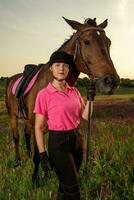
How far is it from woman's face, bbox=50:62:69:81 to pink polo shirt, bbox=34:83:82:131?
0.47 feet

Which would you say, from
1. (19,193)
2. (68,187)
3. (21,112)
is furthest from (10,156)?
(68,187)

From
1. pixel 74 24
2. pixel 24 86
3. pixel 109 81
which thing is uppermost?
pixel 74 24

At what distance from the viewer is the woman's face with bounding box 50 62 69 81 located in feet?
15.9

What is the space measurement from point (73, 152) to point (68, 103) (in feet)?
1.92

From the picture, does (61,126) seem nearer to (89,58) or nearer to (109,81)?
(109,81)

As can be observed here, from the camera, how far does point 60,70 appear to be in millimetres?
4879

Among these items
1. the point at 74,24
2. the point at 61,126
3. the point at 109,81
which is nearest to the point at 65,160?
the point at 61,126

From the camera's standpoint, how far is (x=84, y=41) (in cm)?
654

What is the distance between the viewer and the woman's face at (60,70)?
4.86 m

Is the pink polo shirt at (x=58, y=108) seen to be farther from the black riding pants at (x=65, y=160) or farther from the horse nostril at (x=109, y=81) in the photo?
the horse nostril at (x=109, y=81)

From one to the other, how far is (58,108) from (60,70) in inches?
17.2

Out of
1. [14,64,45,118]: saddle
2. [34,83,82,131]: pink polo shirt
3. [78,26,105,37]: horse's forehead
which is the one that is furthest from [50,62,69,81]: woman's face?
[14,64,45,118]: saddle

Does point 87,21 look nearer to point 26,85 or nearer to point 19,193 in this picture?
point 26,85

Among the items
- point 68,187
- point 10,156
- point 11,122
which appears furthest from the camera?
point 11,122
